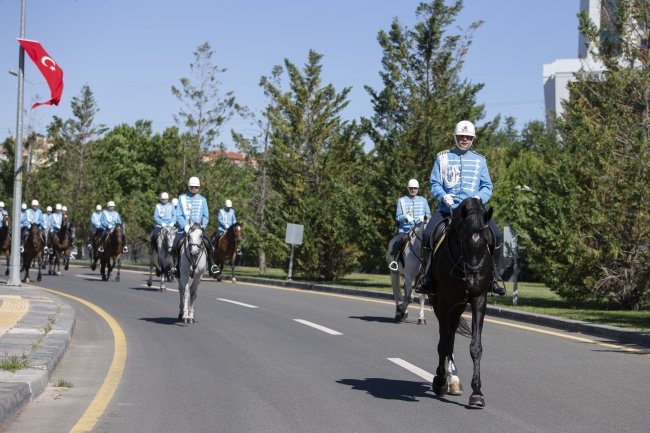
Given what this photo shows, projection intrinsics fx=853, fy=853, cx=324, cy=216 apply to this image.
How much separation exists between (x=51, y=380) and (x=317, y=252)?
981 inches

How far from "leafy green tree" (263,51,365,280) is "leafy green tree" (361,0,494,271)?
2004mm

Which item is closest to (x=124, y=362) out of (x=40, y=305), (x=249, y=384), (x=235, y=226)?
(x=249, y=384)

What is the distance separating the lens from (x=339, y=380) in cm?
961

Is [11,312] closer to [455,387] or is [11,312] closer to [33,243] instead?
[455,387]

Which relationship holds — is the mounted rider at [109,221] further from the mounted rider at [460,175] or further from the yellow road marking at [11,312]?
the mounted rider at [460,175]

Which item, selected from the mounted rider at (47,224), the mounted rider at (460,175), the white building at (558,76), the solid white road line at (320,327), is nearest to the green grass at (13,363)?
the mounted rider at (460,175)

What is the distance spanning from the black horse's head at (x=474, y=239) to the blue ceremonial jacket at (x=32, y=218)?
82.3ft

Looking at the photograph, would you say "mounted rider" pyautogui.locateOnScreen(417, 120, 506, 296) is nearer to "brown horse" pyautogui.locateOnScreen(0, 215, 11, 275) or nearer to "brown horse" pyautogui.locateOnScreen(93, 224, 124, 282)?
"brown horse" pyautogui.locateOnScreen(93, 224, 124, 282)

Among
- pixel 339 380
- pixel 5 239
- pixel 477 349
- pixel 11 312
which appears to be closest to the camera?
pixel 477 349

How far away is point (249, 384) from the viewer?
30.5ft

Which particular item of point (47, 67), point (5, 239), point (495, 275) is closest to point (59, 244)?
point (5, 239)

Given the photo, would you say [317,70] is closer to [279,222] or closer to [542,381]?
[279,222]

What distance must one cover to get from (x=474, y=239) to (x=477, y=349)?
1067 mm

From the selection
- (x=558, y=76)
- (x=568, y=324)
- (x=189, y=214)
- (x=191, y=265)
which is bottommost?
(x=568, y=324)
